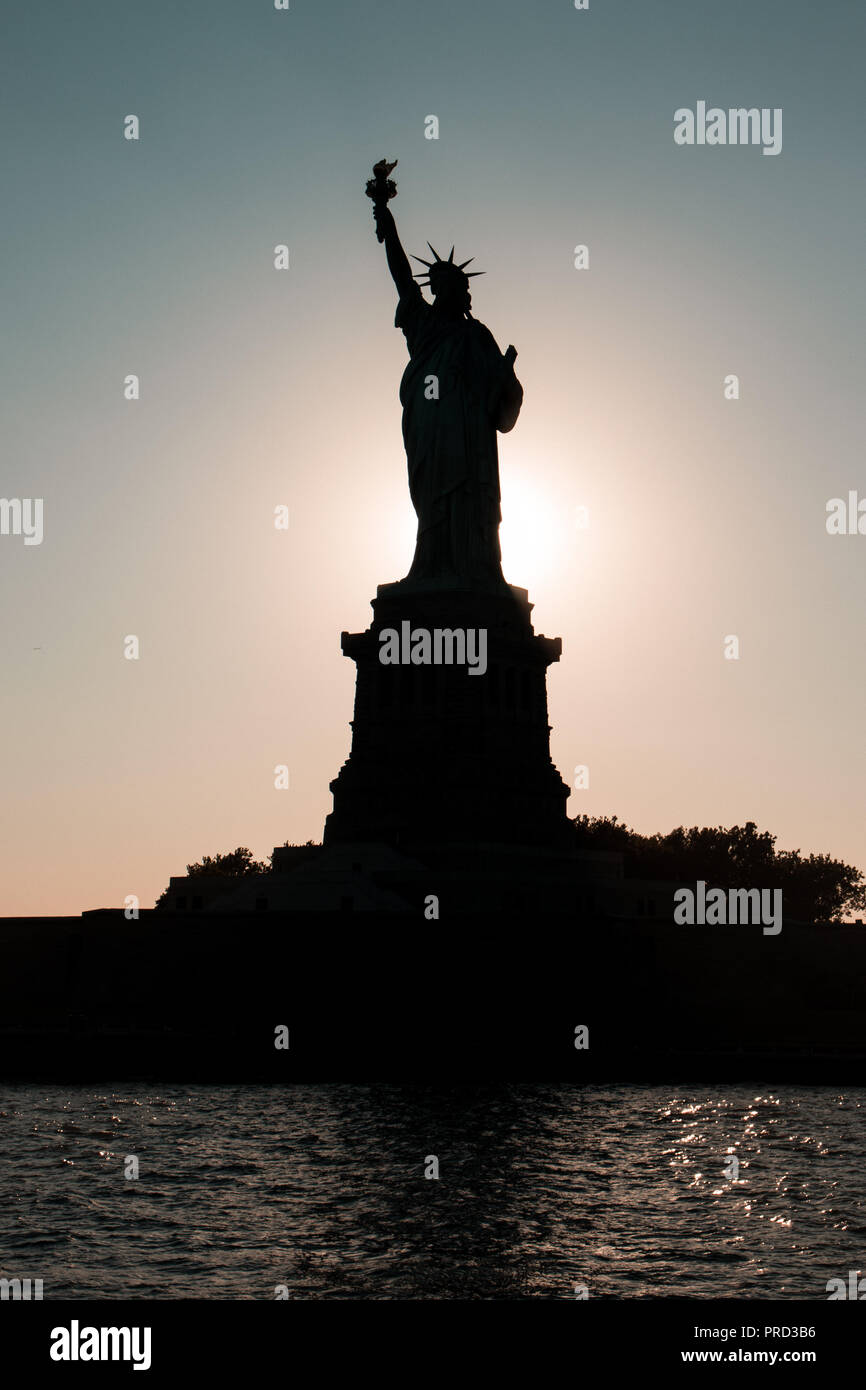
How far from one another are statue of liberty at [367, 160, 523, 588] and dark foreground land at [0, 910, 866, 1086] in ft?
48.5

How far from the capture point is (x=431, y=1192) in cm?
2072

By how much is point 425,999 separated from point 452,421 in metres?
19.9

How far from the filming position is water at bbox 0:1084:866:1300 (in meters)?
16.4

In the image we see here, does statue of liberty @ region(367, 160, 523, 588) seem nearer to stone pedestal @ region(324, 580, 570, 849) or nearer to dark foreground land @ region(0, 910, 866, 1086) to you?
stone pedestal @ region(324, 580, 570, 849)

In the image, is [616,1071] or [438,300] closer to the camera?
[616,1071]

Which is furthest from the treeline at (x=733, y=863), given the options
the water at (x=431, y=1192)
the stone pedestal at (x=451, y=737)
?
the water at (x=431, y=1192)

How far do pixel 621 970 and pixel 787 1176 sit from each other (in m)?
12.4

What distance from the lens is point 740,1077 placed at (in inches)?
1232

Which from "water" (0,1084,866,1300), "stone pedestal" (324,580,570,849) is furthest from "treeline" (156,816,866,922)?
"water" (0,1084,866,1300)
